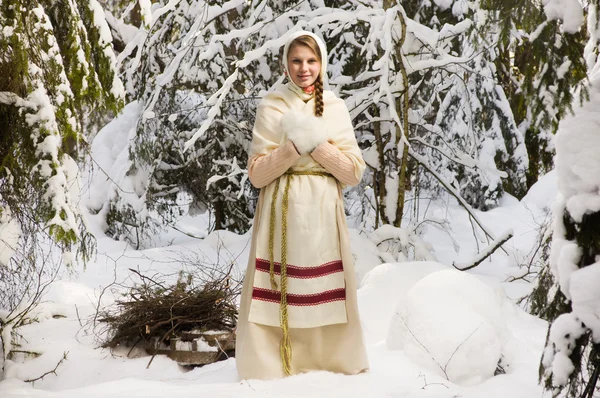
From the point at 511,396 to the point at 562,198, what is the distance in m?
1.44

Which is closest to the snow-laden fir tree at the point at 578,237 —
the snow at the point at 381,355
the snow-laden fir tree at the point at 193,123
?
the snow at the point at 381,355

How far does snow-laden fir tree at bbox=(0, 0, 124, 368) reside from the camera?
10.2ft

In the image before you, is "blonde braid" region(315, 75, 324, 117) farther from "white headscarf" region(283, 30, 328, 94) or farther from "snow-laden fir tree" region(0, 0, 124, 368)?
"snow-laden fir tree" region(0, 0, 124, 368)

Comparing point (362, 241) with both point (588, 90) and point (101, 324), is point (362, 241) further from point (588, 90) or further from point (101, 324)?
point (588, 90)

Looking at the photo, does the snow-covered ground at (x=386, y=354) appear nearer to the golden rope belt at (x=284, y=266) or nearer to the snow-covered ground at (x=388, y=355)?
the snow-covered ground at (x=388, y=355)

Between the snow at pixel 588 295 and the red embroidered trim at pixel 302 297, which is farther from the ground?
the red embroidered trim at pixel 302 297

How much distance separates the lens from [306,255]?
3611mm

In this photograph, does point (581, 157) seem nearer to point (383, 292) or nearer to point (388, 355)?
point (388, 355)

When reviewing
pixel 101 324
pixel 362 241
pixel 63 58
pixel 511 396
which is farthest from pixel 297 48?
pixel 362 241

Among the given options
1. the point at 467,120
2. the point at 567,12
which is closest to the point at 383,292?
the point at 467,120

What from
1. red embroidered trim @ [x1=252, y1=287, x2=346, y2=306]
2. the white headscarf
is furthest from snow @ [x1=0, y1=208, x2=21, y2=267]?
the white headscarf

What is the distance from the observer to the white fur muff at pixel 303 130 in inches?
137

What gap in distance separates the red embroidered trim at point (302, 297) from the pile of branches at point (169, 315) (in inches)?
42.2

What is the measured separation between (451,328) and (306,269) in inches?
35.3
